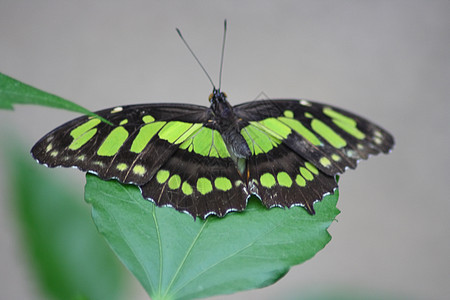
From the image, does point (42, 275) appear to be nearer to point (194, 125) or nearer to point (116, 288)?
point (116, 288)

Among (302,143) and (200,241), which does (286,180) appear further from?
(200,241)

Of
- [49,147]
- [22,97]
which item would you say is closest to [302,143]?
[49,147]

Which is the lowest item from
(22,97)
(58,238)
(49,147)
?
(58,238)

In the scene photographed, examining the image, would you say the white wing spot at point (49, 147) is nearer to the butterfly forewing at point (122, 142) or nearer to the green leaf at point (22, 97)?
the butterfly forewing at point (122, 142)

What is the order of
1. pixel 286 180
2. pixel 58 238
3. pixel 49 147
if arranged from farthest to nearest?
pixel 286 180, pixel 49 147, pixel 58 238

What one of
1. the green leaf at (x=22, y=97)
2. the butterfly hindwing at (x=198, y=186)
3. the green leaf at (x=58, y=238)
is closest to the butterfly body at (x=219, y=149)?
the butterfly hindwing at (x=198, y=186)

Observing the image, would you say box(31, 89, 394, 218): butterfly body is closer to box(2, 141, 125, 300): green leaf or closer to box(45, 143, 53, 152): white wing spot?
box(45, 143, 53, 152): white wing spot

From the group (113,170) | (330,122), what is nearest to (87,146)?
(113,170)

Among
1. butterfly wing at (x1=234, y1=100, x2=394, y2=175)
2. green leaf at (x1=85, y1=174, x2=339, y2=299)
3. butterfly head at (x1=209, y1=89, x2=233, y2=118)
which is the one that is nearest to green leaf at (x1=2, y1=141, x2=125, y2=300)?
green leaf at (x1=85, y1=174, x2=339, y2=299)
